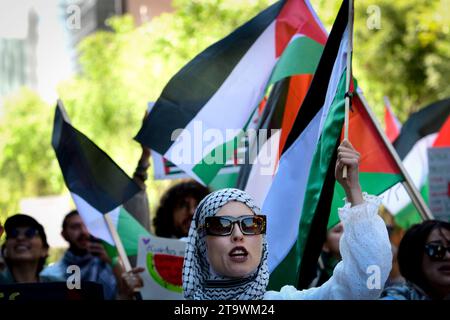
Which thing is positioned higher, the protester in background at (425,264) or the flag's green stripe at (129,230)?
the flag's green stripe at (129,230)

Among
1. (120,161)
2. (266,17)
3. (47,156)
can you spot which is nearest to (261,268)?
(266,17)

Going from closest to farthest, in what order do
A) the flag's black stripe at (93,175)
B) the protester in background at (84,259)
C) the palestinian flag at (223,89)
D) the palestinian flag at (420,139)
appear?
the palestinian flag at (223,89) < the flag's black stripe at (93,175) < the protester in background at (84,259) < the palestinian flag at (420,139)

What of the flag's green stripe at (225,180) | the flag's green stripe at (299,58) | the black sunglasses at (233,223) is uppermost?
the flag's green stripe at (299,58)

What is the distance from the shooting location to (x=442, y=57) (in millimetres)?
22953

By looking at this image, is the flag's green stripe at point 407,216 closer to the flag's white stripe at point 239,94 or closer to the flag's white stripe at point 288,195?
the flag's white stripe at point 239,94

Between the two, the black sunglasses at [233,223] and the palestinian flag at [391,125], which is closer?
the black sunglasses at [233,223]

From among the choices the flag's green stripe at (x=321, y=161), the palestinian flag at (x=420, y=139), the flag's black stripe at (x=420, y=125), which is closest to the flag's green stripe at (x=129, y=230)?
the flag's green stripe at (x=321, y=161)

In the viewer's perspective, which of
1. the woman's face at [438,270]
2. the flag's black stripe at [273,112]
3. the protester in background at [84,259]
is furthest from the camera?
the protester in background at [84,259]

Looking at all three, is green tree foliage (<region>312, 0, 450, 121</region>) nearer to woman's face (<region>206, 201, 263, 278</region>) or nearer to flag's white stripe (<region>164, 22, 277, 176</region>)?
flag's white stripe (<region>164, 22, 277, 176</region>)

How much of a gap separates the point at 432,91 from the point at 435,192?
58.1 ft

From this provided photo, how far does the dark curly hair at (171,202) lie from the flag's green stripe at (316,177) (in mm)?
1665

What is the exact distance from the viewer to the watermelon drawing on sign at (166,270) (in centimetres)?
596

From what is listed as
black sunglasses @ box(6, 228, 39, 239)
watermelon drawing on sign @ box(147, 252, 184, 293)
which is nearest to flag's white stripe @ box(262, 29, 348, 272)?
watermelon drawing on sign @ box(147, 252, 184, 293)

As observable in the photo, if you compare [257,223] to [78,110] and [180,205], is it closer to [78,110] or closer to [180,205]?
[180,205]
